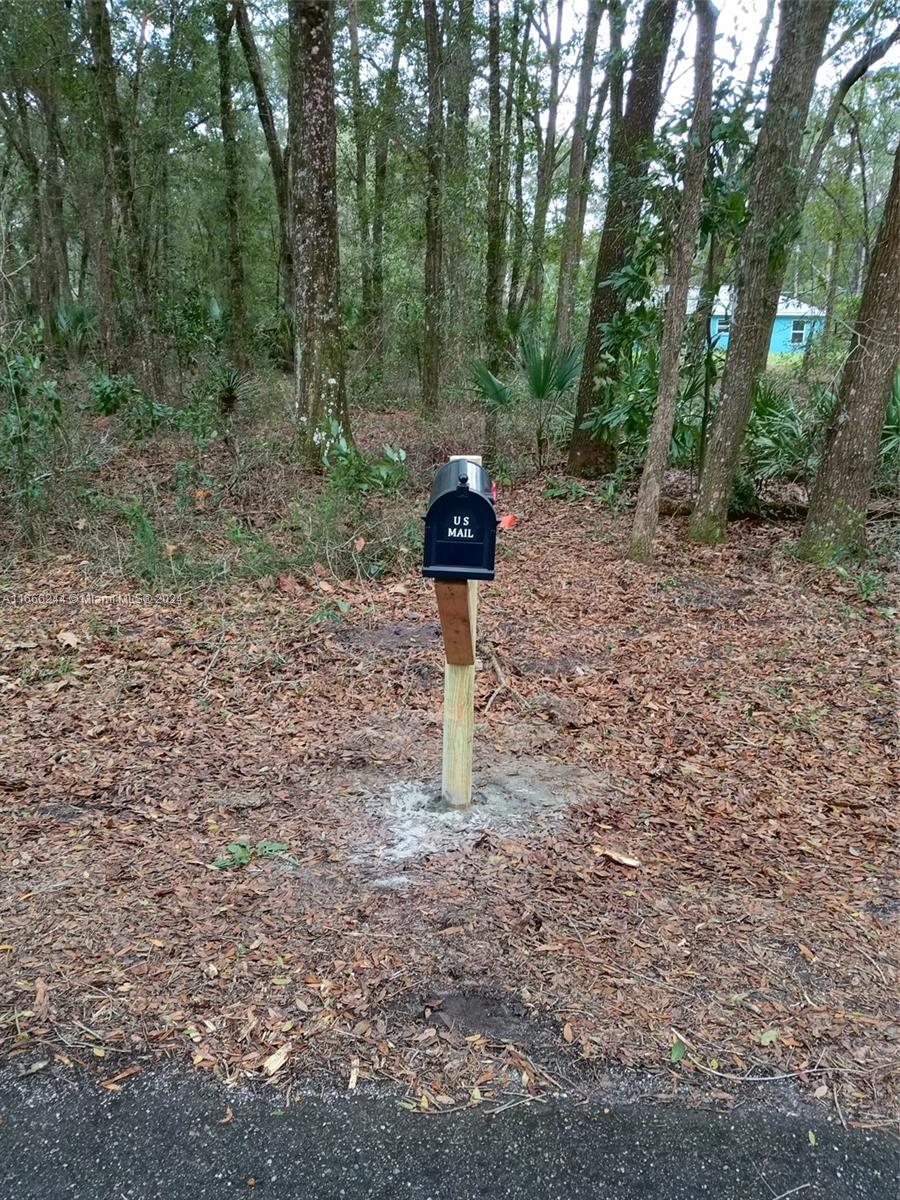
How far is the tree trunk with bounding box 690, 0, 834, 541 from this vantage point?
20.6ft

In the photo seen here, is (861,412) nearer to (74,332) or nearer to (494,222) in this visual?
(494,222)

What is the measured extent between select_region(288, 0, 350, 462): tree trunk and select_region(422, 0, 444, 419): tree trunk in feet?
14.9

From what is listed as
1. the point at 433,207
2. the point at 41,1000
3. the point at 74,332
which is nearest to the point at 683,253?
the point at 41,1000

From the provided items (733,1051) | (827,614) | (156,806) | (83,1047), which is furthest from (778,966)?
(827,614)

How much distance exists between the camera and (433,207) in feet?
38.4

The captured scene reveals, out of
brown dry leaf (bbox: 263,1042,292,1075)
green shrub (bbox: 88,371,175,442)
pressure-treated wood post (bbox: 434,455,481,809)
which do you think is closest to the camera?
brown dry leaf (bbox: 263,1042,292,1075)

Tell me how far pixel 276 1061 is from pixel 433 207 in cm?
1196

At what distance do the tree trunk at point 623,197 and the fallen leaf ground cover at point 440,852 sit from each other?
4162mm

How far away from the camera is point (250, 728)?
13.5ft

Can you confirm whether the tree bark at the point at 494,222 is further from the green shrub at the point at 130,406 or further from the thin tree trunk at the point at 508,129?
the green shrub at the point at 130,406

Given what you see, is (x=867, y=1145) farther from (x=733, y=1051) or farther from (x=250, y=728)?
(x=250, y=728)

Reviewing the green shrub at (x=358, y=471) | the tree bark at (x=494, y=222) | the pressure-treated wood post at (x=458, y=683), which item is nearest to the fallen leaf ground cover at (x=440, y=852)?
the pressure-treated wood post at (x=458, y=683)

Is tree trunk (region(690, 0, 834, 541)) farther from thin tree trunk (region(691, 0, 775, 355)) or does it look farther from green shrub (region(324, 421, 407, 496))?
green shrub (region(324, 421, 407, 496))

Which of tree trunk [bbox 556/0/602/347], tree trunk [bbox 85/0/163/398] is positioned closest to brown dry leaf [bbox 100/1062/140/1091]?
tree trunk [bbox 85/0/163/398]
